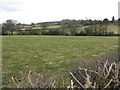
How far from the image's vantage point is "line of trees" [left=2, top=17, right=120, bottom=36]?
43719 mm

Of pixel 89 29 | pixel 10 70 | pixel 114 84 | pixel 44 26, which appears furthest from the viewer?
pixel 44 26

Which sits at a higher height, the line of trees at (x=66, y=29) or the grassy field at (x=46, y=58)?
the line of trees at (x=66, y=29)

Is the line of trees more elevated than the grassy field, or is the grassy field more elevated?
the line of trees

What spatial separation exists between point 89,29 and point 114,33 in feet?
24.4

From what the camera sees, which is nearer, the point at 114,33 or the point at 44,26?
the point at 114,33

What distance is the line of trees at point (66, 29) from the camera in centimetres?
4372

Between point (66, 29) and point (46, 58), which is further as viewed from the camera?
Answer: point (66, 29)

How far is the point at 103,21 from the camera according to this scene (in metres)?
44.4

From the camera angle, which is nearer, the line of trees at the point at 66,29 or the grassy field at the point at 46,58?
the grassy field at the point at 46,58

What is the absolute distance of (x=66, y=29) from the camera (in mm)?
44906

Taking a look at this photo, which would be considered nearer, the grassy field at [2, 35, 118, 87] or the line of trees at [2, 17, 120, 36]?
the grassy field at [2, 35, 118, 87]

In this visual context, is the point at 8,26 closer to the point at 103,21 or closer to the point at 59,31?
the point at 59,31

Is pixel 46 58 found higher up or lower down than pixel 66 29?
lower down

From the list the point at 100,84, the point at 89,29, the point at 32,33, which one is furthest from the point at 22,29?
the point at 100,84
